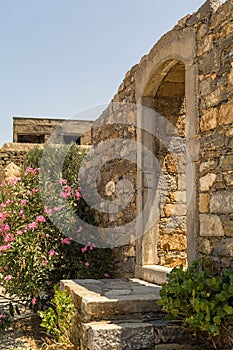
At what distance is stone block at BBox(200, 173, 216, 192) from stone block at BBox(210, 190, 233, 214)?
0.09 metres

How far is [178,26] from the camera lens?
428cm

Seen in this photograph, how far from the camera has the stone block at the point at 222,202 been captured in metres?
3.33

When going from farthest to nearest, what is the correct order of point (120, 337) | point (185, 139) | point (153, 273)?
point (185, 139) → point (153, 273) → point (120, 337)

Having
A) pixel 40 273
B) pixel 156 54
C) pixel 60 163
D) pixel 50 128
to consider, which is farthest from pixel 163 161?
pixel 50 128

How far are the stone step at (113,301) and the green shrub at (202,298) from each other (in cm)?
39

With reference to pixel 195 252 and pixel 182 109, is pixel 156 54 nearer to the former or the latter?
pixel 182 109

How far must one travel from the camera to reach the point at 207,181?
364 cm

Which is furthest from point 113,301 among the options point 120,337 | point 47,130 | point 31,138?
point 31,138

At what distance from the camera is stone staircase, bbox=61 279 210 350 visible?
3340 mm

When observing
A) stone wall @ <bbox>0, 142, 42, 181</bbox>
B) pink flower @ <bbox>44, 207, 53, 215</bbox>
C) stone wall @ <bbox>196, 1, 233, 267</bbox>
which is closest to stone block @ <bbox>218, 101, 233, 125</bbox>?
stone wall @ <bbox>196, 1, 233, 267</bbox>

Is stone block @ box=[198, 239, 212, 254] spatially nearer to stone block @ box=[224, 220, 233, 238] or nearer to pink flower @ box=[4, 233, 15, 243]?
stone block @ box=[224, 220, 233, 238]

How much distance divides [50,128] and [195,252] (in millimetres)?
14400

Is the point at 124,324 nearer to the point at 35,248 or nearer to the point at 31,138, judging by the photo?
the point at 35,248

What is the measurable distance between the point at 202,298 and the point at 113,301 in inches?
32.1
